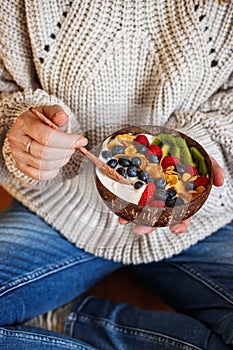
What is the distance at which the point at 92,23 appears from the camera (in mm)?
656

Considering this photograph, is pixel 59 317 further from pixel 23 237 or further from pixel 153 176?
pixel 153 176

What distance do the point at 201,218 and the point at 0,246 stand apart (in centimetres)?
29

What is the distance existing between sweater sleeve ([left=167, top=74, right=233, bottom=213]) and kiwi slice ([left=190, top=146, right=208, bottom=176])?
10 cm

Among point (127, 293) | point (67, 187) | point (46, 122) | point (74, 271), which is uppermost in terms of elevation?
point (46, 122)

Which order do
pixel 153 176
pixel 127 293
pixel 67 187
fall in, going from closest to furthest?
1. pixel 153 176
2. pixel 67 187
3. pixel 127 293

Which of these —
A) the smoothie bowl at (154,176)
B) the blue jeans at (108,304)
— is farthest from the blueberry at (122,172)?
the blue jeans at (108,304)

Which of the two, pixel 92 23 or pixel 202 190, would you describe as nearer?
pixel 202 190

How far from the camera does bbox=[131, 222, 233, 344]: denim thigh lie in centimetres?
Result: 73

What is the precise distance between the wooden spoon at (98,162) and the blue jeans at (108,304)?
10.0 inches

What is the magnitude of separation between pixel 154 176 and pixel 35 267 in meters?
0.32

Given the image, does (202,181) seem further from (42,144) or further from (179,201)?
(42,144)

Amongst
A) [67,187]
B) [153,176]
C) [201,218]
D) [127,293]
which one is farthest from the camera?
[127,293]

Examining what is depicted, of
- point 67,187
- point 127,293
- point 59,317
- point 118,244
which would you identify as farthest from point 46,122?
point 127,293

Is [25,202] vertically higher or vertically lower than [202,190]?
lower
